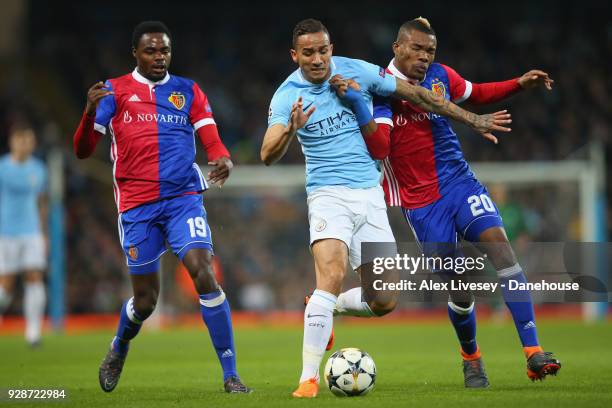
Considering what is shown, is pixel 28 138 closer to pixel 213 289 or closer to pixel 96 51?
pixel 213 289

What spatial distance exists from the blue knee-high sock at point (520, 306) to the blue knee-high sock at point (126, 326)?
2.55 meters

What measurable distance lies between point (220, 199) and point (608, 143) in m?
7.76

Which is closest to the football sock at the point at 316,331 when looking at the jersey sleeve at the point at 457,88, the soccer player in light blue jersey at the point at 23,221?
the jersey sleeve at the point at 457,88

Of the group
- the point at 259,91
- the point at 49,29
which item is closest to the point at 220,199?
the point at 259,91

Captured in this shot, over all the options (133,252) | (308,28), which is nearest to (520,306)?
(308,28)

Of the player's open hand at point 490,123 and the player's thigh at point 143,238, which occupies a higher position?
the player's open hand at point 490,123

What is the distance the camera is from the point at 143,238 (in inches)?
282

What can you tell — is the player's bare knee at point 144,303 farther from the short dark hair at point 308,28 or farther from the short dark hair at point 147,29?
the short dark hair at point 308,28

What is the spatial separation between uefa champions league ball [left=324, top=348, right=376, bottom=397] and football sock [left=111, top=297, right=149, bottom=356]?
5.18 ft

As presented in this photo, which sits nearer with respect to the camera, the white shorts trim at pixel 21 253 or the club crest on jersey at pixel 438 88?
the club crest on jersey at pixel 438 88

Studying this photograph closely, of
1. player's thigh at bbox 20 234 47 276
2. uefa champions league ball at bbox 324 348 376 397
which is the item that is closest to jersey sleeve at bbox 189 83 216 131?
uefa champions league ball at bbox 324 348 376 397

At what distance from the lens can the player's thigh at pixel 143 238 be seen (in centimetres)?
716
